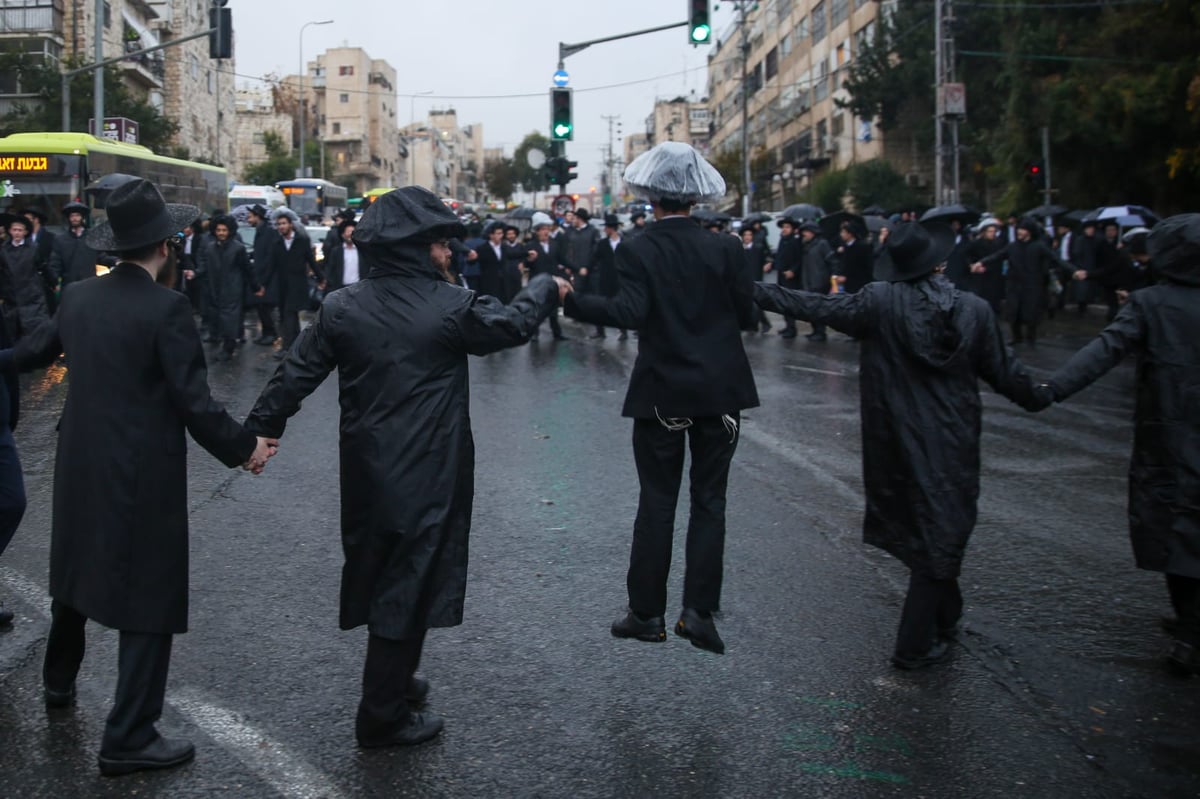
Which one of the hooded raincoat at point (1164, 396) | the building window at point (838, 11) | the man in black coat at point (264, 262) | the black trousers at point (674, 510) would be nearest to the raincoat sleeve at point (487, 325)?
the black trousers at point (674, 510)

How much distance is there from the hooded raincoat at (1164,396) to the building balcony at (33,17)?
46.5 meters

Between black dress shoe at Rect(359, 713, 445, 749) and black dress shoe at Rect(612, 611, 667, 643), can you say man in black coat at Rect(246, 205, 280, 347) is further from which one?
black dress shoe at Rect(359, 713, 445, 749)

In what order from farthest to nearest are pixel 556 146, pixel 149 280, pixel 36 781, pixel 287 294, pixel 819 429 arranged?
pixel 556 146 → pixel 287 294 → pixel 819 429 → pixel 149 280 → pixel 36 781

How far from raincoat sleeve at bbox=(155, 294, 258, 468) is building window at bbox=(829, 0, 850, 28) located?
199ft

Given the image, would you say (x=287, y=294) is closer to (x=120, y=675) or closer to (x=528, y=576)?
(x=528, y=576)

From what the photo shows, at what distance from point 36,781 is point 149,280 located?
5.13ft

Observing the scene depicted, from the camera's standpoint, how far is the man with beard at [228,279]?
16.1 meters

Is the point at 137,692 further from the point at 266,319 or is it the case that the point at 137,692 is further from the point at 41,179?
the point at 41,179

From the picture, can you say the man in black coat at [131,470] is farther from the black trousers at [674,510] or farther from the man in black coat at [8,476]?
the black trousers at [674,510]

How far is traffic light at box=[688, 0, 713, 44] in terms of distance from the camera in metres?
21.3

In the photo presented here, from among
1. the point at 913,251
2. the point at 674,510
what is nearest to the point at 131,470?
the point at 674,510

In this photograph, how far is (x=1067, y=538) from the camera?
6910 mm

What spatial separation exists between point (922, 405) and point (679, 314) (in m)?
1.02

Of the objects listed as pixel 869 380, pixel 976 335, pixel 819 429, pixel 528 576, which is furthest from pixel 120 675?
pixel 819 429
